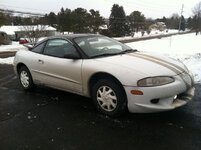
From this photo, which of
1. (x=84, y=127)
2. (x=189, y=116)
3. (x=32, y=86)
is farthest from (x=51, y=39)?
(x=189, y=116)

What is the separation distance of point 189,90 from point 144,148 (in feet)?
5.00

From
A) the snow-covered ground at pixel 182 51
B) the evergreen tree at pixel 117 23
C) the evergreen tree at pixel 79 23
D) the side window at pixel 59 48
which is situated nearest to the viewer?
the side window at pixel 59 48

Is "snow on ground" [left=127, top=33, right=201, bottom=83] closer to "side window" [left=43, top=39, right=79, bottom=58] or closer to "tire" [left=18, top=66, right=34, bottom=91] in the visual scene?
"side window" [left=43, top=39, right=79, bottom=58]

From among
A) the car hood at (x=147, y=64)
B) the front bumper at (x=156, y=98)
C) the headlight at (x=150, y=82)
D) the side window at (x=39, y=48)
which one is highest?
the side window at (x=39, y=48)

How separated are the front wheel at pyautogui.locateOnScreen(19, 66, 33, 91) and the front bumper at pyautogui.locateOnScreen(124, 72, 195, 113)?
2822 mm

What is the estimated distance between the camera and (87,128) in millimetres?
3932

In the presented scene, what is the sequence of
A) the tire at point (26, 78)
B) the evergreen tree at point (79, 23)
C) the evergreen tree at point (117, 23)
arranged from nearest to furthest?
1. the tire at point (26, 78)
2. the evergreen tree at point (79, 23)
3. the evergreen tree at point (117, 23)

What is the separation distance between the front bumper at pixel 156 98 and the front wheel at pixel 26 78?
2822 millimetres

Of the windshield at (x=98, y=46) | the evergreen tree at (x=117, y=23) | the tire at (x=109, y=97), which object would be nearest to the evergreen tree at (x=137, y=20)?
the evergreen tree at (x=117, y=23)

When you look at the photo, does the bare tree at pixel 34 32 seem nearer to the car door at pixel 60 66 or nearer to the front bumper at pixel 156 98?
the car door at pixel 60 66

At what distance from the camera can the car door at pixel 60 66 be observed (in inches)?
186

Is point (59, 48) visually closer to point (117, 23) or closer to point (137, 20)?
point (117, 23)

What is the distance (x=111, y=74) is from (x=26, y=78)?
2.69m

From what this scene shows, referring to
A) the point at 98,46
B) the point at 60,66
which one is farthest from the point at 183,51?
the point at 60,66
